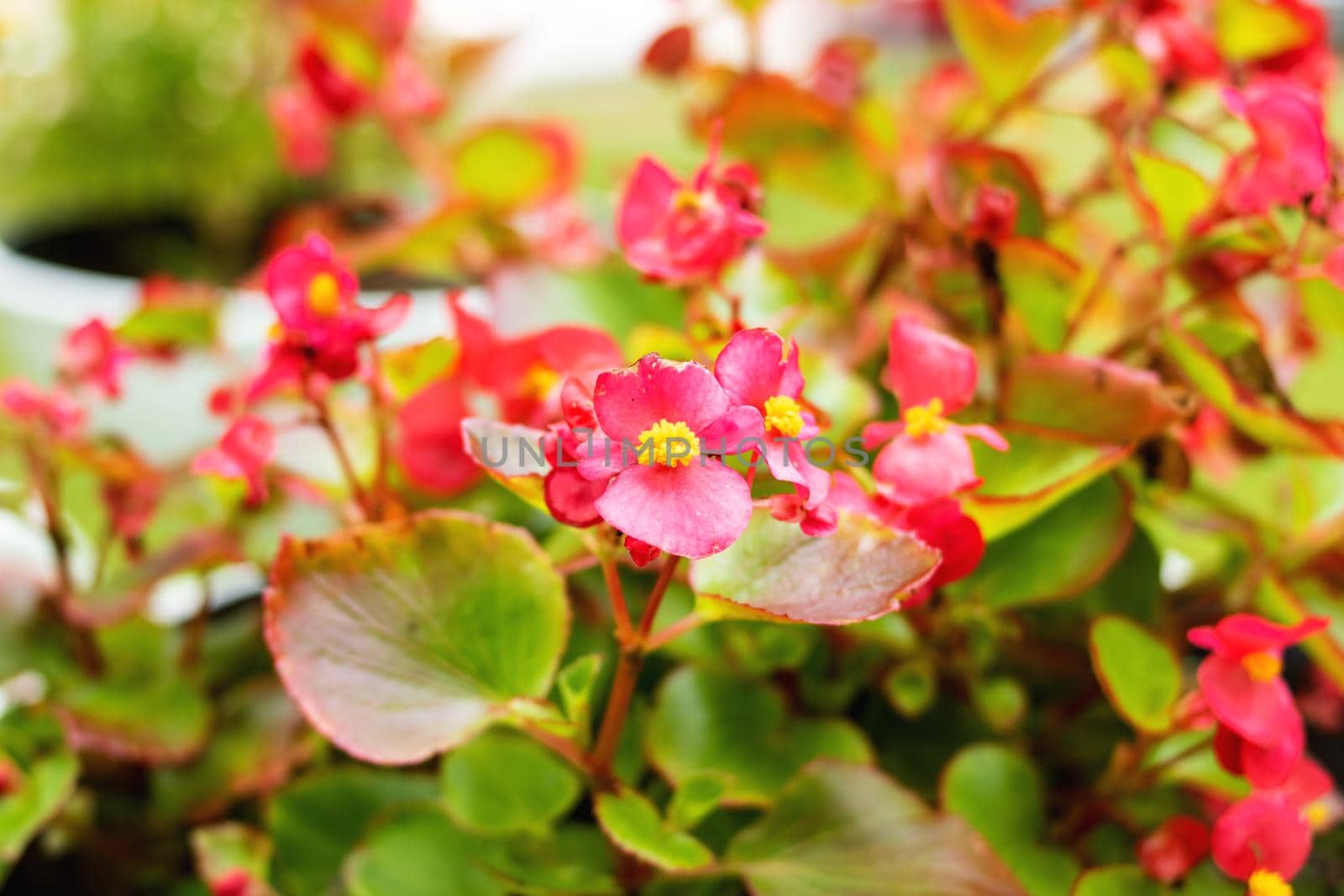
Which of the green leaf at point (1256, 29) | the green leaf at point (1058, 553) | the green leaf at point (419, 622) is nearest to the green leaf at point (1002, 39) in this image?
the green leaf at point (1256, 29)

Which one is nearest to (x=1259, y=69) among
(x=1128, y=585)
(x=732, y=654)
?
(x=1128, y=585)

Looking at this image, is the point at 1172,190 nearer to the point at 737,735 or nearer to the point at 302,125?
the point at 737,735

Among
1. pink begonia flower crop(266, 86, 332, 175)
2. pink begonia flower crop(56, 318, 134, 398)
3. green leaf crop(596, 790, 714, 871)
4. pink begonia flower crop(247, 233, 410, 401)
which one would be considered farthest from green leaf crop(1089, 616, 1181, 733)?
pink begonia flower crop(266, 86, 332, 175)

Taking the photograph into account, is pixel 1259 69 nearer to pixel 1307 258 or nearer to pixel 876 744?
pixel 1307 258

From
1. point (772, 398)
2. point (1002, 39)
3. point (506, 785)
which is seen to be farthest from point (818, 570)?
point (1002, 39)

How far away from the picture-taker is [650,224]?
357 millimetres

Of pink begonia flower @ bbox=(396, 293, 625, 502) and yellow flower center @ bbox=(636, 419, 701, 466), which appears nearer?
yellow flower center @ bbox=(636, 419, 701, 466)

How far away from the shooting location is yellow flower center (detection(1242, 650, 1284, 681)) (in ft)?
1.00

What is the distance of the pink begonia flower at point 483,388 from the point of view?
35 centimetres

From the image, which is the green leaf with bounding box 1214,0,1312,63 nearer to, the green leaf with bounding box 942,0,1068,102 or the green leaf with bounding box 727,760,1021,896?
the green leaf with bounding box 942,0,1068,102

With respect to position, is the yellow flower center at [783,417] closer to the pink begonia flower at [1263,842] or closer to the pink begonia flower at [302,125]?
the pink begonia flower at [1263,842]

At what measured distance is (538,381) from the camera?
0.36m

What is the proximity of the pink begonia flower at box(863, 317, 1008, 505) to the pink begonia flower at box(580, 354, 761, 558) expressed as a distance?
0.20 feet

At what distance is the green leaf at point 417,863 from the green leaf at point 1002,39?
1.16 feet
